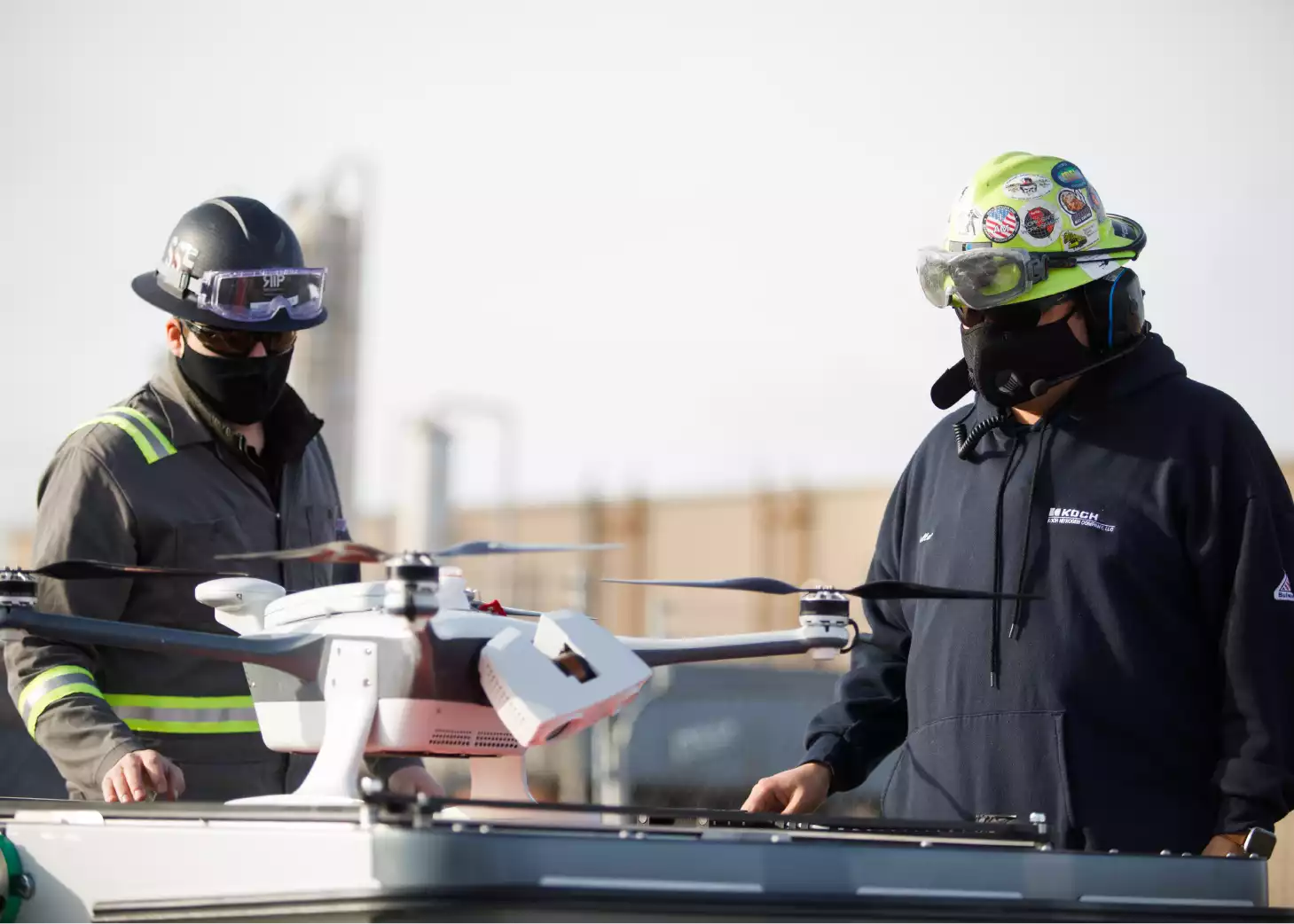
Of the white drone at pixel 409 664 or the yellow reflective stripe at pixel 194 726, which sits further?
the yellow reflective stripe at pixel 194 726

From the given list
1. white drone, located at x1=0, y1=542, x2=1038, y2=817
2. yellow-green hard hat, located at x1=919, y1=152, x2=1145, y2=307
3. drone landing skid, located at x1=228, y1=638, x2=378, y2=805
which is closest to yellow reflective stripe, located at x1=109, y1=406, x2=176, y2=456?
white drone, located at x1=0, y1=542, x2=1038, y2=817

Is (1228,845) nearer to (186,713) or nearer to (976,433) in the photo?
(976,433)

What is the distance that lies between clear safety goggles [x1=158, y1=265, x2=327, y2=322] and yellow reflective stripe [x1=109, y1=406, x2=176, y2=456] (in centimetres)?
32

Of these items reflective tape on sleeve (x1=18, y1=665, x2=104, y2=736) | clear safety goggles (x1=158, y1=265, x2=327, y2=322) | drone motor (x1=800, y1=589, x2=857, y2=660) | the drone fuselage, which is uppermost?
clear safety goggles (x1=158, y1=265, x2=327, y2=322)

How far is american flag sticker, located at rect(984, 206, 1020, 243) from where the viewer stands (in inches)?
171

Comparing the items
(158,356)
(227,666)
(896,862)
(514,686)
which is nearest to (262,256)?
(227,666)

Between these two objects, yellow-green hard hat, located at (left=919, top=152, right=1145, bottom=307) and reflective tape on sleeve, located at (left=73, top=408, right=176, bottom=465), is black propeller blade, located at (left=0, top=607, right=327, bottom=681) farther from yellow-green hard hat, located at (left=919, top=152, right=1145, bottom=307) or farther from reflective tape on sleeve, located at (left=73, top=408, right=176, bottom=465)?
yellow-green hard hat, located at (left=919, top=152, right=1145, bottom=307)

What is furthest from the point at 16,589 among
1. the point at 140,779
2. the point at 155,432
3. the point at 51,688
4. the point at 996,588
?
the point at 996,588

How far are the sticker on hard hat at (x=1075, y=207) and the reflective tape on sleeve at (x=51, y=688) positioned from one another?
8.38 feet

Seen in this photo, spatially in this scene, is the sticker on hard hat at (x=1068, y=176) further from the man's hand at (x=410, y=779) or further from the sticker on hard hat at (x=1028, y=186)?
the man's hand at (x=410, y=779)

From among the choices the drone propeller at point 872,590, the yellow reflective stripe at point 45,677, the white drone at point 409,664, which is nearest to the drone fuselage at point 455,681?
the white drone at point 409,664

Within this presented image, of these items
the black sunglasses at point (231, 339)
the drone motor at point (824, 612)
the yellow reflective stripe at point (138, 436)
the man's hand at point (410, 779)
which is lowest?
the man's hand at point (410, 779)

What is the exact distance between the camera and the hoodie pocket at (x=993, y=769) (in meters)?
4.00

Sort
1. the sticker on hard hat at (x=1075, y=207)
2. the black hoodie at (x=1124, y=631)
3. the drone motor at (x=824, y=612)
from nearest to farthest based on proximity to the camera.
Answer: the drone motor at (x=824, y=612) → the black hoodie at (x=1124, y=631) → the sticker on hard hat at (x=1075, y=207)
